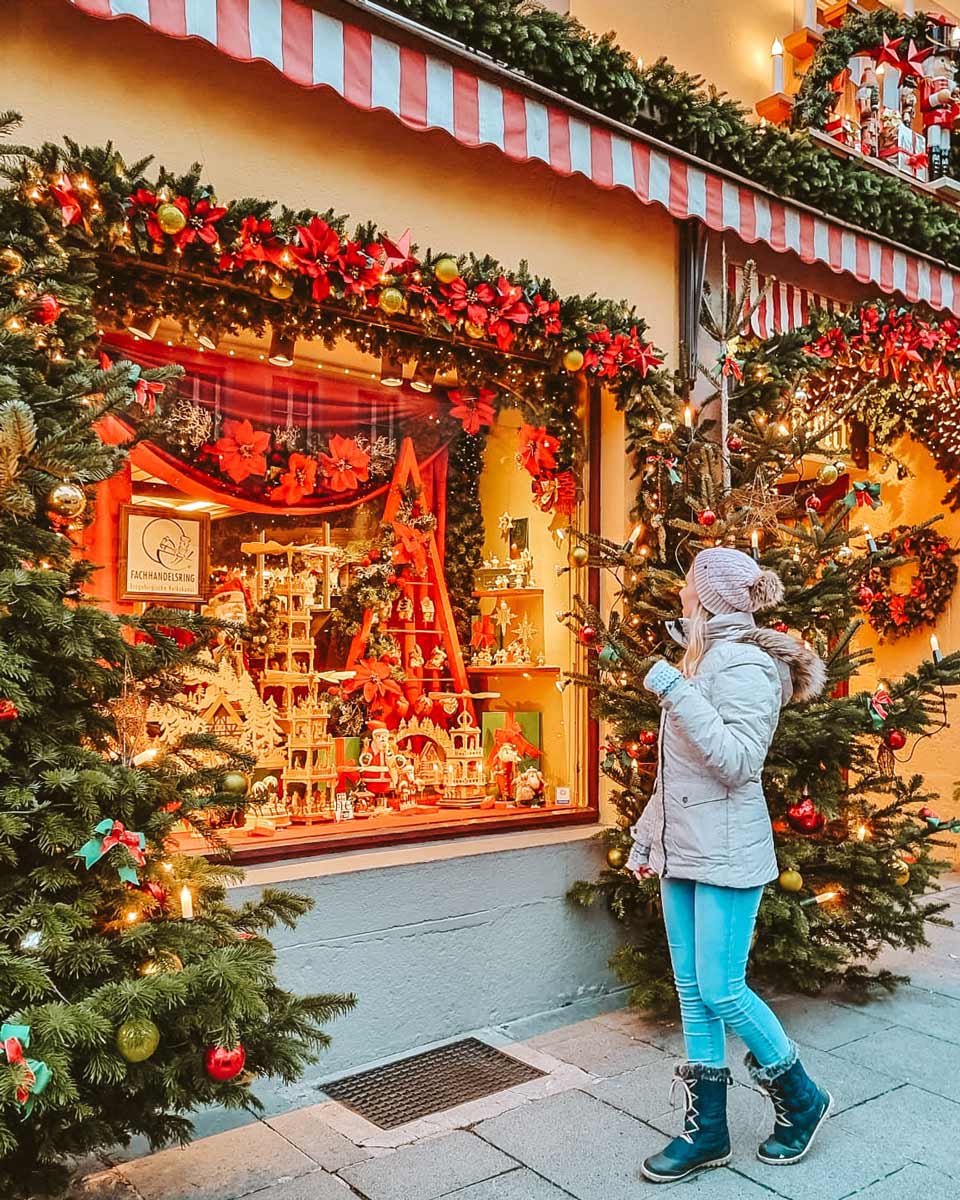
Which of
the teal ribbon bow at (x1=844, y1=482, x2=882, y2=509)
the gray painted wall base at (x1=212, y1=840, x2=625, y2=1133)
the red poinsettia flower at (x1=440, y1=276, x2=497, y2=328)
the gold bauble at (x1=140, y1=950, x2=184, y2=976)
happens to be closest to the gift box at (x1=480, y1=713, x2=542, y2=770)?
the gray painted wall base at (x1=212, y1=840, x2=625, y2=1133)

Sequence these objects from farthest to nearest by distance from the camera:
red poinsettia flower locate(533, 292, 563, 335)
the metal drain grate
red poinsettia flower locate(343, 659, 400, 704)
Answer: red poinsettia flower locate(343, 659, 400, 704) < red poinsettia flower locate(533, 292, 563, 335) < the metal drain grate

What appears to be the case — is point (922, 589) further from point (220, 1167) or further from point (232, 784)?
point (220, 1167)

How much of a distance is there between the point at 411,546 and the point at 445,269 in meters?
1.75

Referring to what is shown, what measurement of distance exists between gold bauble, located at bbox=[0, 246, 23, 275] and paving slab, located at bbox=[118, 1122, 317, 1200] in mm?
3175

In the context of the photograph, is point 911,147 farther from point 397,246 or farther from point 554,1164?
point 554,1164

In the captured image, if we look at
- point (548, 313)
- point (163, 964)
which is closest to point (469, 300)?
point (548, 313)

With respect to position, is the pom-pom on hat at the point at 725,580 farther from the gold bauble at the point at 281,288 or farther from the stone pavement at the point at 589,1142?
the gold bauble at the point at 281,288

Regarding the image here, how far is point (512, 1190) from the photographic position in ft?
11.2

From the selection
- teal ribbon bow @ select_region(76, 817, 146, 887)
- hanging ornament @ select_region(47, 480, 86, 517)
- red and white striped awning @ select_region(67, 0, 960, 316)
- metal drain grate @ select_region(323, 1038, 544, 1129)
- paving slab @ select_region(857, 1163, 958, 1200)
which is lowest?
metal drain grate @ select_region(323, 1038, 544, 1129)

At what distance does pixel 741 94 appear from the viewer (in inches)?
272

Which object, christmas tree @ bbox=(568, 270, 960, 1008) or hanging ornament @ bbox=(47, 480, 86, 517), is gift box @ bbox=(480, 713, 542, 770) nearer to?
christmas tree @ bbox=(568, 270, 960, 1008)

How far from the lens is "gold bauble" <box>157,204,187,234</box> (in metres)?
3.82

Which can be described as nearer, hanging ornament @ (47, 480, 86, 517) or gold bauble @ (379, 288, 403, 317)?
hanging ornament @ (47, 480, 86, 517)

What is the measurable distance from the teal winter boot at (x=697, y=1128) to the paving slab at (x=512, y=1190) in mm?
337
